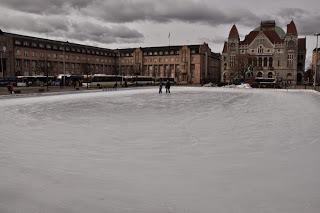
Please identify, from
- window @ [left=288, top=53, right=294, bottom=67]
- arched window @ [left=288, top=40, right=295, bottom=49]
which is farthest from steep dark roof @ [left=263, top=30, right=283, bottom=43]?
window @ [left=288, top=53, right=294, bottom=67]

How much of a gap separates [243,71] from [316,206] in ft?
259

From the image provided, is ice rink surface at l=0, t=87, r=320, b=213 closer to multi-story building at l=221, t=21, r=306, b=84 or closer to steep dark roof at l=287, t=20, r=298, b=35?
multi-story building at l=221, t=21, r=306, b=84

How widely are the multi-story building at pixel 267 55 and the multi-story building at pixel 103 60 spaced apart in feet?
32.0

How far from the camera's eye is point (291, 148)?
310 inches

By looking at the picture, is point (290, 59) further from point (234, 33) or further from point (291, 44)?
point (234, 33)

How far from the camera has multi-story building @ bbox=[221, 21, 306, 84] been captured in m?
88.2

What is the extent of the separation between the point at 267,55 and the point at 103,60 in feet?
186

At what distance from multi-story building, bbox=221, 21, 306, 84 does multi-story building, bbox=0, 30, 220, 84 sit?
974 centimetres

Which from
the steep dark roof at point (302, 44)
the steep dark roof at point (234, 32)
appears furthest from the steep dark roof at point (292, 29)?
the steep dark roof at point (234, 32)

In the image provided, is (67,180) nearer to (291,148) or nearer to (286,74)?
(291,148)

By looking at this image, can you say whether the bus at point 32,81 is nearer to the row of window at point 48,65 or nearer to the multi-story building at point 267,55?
the row of window at point 48,65

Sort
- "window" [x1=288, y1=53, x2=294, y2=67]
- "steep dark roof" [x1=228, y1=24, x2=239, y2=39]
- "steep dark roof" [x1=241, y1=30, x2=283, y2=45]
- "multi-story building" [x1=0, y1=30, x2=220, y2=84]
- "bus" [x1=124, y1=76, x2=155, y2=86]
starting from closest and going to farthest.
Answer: "bus" [x1=124, y1=76, x2=155, y2=86] → "multi-story building" [x1=0, y1=30, x2=220, y2=84] → "window" [x1=288, y1=53, x2=294, y2=67] → "steep dark roof" [x1=241, y1=30, x2=283, y2=45] → "steep dark roof" [x1=228, y1=24, x2=239, y2=39]

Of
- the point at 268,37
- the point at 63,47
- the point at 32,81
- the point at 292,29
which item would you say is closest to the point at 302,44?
the point at 292,29

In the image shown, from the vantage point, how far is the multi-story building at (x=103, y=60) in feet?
246
